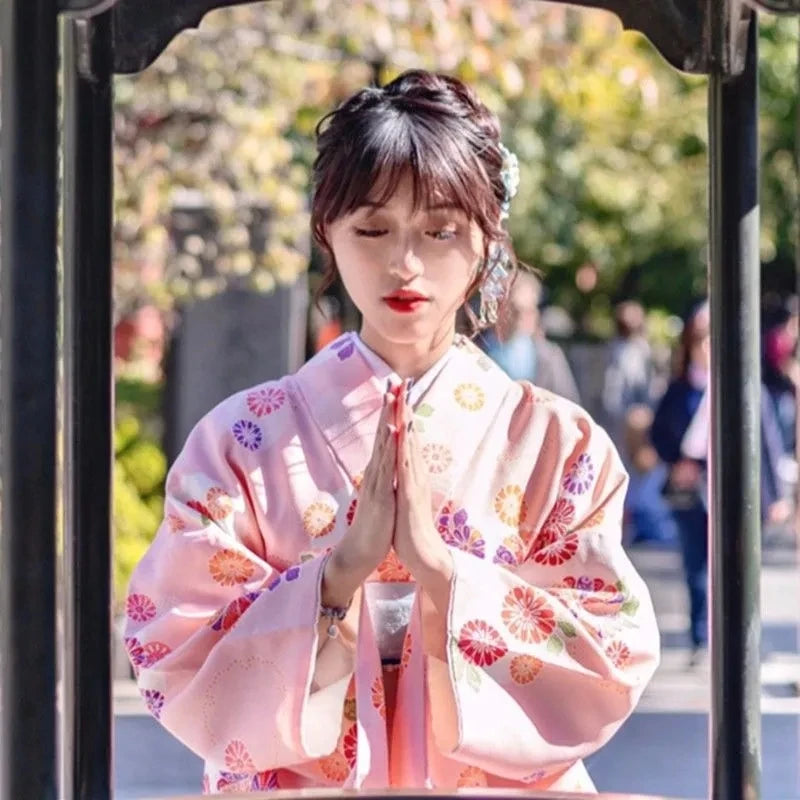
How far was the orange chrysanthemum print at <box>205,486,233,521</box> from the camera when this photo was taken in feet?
9.75

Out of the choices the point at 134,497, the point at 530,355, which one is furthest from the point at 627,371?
the point at 134,497

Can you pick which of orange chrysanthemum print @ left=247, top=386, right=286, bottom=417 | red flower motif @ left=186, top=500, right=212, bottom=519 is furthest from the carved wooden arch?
red flower motif @ left=186, top=500, right=212, bottom=519

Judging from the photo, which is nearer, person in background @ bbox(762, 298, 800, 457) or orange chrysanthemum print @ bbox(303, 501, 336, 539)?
orange chrysanthemum print @ bbox(303, 501, 336, 539)

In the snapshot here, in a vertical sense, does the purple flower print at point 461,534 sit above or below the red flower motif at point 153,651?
above

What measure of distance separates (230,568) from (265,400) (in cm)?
28

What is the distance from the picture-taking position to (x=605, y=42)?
33.3 ft

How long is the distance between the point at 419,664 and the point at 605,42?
24.8ft

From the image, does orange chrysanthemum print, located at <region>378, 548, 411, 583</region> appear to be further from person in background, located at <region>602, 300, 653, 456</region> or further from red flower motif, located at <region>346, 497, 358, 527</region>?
person in background, located at <region>602, 300, 653, 456</region>

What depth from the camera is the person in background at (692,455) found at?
941cm

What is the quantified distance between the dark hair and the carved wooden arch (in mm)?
255

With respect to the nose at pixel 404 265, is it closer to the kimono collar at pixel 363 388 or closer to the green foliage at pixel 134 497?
the kimono collar at pixel 363 388

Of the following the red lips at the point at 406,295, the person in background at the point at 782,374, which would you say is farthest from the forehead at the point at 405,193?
the person in background at the point at 782,374

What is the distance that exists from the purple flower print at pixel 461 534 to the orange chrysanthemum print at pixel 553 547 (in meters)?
0.09

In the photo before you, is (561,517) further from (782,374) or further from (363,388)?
(782,374)
